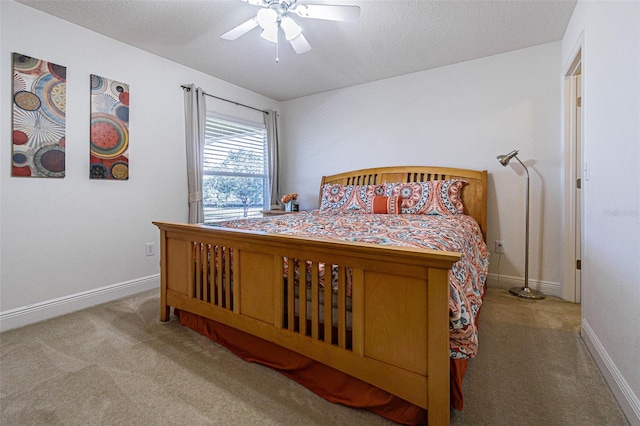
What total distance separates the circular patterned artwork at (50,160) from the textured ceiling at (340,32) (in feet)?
3.36

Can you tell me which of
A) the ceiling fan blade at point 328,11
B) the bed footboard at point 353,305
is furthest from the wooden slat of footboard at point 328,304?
the ceiling fan blade at point 328,11

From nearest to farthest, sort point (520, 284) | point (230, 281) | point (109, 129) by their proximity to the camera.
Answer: point (230, 281) < point (109, 129) < point (520, 284)

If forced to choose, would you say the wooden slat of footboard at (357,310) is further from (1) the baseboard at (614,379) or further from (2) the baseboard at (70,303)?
(2) the baseboard at (70,303)

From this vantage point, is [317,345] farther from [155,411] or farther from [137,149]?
[137,149]

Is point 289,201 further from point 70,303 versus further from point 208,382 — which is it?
point 208,382

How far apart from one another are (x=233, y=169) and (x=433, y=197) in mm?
2430

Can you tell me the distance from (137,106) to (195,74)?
795 millimetres

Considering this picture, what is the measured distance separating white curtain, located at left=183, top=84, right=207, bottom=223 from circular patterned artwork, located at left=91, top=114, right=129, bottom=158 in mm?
615

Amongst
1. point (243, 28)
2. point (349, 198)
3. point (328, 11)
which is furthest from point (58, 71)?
point (349, 198)

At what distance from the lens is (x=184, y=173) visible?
10.5 ft

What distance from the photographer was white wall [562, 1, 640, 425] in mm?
1210

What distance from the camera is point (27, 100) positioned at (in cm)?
212

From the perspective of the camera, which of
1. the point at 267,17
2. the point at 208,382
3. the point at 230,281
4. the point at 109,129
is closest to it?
the point at 208,382

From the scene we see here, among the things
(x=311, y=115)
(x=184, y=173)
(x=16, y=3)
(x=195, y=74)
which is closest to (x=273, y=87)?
(x=311, y=115)
